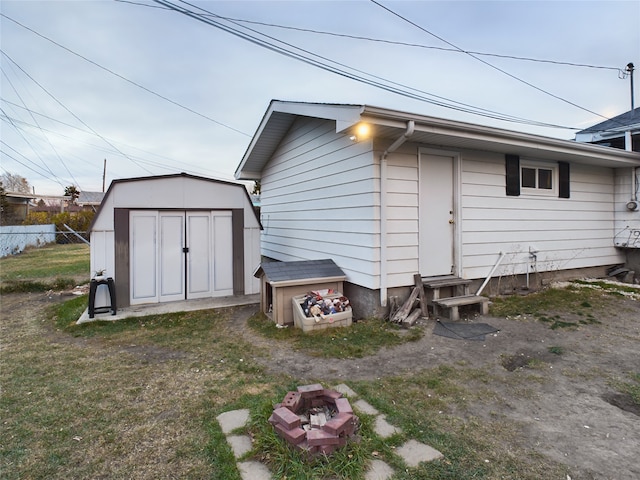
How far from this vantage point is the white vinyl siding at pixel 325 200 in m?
4.80

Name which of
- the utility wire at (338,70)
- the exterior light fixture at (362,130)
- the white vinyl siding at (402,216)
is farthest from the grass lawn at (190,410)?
the utility wire at (338,70)

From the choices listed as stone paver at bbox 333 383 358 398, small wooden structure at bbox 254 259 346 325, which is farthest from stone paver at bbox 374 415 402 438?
small wooden structure at bbox 254 259 346 325

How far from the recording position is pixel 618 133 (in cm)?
773

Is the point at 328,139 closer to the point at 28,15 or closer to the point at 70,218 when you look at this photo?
the point at 28,15

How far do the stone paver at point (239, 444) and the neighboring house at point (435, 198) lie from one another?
298cm

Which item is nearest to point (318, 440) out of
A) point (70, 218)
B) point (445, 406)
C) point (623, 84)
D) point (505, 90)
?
point (445, 406)

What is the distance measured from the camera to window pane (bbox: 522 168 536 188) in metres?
6.40

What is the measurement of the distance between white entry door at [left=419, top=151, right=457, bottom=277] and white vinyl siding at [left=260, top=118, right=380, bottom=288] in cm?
97

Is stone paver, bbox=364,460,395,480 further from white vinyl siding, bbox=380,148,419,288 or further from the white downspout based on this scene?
white vinyl siding, bbox=380,148,419,288

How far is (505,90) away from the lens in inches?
468

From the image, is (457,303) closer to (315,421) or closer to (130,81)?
(315,421)

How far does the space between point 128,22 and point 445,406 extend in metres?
9.70

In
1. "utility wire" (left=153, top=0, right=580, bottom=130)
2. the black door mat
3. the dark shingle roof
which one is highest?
"utility wire" (left=153, top=0, right=580, bottom=130)

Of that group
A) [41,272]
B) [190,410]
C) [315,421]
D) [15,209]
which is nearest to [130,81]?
[41,272]
